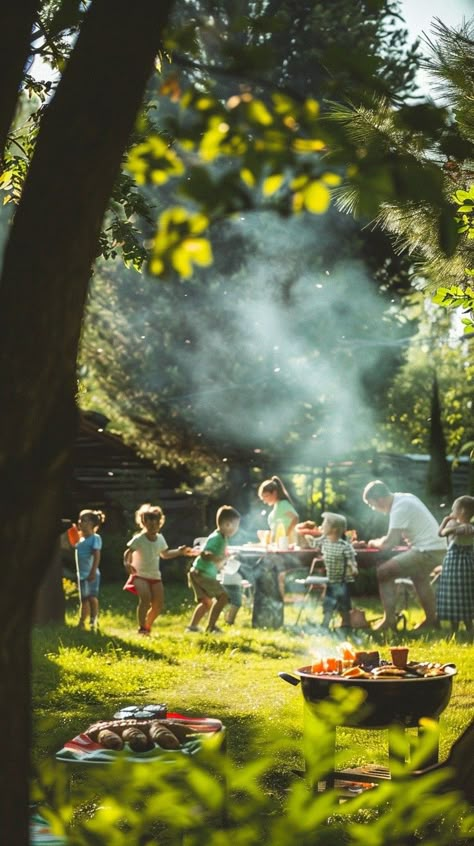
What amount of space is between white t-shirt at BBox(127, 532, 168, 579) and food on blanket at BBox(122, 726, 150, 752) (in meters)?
8.47

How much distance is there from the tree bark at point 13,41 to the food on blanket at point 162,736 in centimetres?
345

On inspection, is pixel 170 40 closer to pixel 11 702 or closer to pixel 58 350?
pixel 58 350

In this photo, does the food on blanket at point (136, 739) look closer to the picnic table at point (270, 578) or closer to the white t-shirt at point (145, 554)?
the white t-shirt at point (145, 554)

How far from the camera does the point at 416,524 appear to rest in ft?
45.8

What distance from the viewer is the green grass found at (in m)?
8.30

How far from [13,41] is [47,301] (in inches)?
22.5

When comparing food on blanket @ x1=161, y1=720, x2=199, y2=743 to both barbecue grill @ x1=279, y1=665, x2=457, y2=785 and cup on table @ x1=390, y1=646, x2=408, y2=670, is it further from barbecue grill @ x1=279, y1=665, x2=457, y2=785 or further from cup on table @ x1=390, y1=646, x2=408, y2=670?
cup on table @ x1=390, y1=646, x2=408, y2=670

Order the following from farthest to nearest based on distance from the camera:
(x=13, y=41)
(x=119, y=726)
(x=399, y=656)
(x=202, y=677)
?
(x=202, y=677)
(x=399, y=656)
(x=119, y=726)
(x=13, y=41)

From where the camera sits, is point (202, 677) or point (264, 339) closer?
point (202, 677)

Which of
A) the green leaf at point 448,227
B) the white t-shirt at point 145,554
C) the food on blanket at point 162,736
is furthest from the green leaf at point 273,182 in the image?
the white t-shirt at point 145,554

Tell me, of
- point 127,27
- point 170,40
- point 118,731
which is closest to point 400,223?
point 118,731

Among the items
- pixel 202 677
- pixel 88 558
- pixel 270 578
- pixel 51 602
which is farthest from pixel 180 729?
pixel 270 578

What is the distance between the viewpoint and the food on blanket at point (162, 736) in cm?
515

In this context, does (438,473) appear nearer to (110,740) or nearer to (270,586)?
(270,586)
